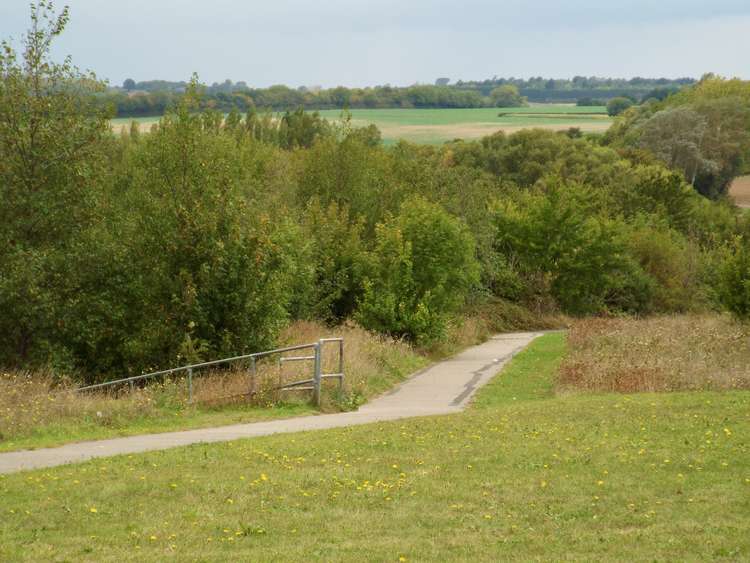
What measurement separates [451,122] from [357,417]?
145 metres

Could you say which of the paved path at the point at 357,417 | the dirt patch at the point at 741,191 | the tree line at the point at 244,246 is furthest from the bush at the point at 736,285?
the dirt patch at the point at 741,191

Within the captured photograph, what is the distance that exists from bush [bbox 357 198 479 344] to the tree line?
0.09 meters

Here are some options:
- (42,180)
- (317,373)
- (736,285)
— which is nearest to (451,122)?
(736,285)

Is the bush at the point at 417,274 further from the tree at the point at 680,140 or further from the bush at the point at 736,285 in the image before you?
the tree at the point at 680,140

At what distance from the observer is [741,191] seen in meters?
129

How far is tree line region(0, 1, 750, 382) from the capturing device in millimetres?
26000

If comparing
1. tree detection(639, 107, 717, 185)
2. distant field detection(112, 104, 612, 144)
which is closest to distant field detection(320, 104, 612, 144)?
distant field detection(112, 104, 612, 144)

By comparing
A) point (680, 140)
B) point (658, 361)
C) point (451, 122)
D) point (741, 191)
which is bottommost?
point (741, 191)

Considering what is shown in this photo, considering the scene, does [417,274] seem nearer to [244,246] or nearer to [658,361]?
[244,246]

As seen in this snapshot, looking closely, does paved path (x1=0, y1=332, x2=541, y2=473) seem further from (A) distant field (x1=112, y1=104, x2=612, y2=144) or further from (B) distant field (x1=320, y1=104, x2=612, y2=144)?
(B) distant field (x1=320, y1=104, x2=612, y2=144)

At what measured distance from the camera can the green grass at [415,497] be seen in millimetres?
9742

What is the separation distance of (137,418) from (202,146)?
1165cm

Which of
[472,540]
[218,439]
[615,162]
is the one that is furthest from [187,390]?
[615,162]

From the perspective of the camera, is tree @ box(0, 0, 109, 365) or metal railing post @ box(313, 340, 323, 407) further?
tree @ box(0, 0, 109, 365)
